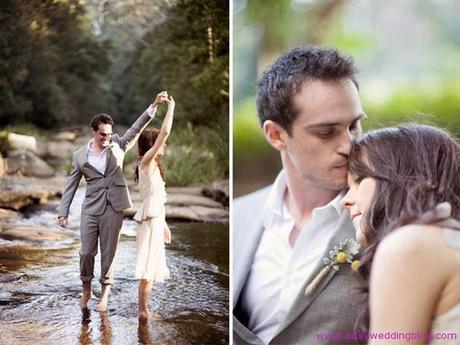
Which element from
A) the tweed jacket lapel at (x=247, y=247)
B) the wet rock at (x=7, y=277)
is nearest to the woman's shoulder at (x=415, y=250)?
the tweed jacket lapel at (x=247, y=247)

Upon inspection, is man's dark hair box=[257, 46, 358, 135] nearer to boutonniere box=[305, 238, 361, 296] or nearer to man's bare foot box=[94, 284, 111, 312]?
boutonniere box=[305, 238, 361, 296]

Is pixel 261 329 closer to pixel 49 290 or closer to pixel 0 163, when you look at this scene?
pixel 49 290

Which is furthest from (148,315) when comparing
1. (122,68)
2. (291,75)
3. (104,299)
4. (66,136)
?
(291,75)

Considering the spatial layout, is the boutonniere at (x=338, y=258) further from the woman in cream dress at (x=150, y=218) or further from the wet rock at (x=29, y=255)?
the wet rock at (x=29, y=255)

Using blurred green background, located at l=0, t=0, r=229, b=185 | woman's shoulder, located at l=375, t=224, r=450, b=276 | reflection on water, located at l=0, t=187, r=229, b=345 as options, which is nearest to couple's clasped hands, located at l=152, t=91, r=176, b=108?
blurred green background, located at l=0, t=0, r=229, b=185

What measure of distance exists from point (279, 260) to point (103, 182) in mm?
1054

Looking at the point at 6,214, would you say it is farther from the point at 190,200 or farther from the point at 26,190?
the point at 190,200

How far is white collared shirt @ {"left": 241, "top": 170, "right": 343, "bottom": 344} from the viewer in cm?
333

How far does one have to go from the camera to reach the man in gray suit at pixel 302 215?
325cm

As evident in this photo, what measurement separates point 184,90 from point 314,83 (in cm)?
80

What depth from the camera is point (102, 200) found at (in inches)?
138

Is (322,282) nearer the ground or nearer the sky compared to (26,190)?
nearer the ground

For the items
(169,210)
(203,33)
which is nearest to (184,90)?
(203,33)

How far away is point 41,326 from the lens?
3439 millimetres
